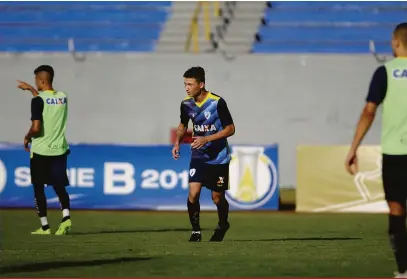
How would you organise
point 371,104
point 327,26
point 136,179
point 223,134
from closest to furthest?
point 371,104, point 223,134, point 136,179, point 327,26

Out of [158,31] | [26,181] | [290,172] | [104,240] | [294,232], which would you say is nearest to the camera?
[104,240]

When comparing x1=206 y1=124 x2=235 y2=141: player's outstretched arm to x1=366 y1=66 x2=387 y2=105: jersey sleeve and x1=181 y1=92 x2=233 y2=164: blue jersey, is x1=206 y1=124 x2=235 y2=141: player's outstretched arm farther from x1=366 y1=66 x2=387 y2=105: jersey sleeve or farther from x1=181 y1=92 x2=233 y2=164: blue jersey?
x1=366 y1=66 x2=387 y2=105: jersey sleeve

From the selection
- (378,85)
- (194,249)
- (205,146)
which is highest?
(378,85)

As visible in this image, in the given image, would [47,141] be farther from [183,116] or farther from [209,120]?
[209,120]

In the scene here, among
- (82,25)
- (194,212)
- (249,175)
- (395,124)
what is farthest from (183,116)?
(82,25)

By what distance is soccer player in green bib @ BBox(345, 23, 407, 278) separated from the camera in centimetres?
728

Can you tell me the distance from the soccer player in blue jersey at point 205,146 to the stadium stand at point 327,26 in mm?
13971

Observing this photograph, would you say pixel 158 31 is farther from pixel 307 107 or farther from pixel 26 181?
pixel 26 181

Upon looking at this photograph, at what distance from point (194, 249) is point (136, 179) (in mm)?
8103

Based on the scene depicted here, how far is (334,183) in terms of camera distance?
1784 cm

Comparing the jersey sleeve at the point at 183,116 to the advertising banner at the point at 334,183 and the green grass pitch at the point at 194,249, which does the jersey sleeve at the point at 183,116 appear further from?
the advertising banner at the point at 334,183

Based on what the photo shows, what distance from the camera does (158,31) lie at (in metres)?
26.0

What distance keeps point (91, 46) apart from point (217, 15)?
11.2 feet

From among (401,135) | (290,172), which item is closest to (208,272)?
(401,135)
